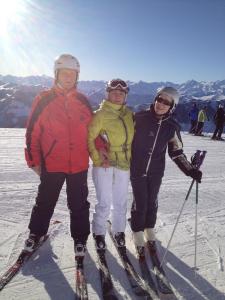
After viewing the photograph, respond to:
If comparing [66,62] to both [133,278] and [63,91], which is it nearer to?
Result: [63,91]

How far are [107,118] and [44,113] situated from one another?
2.28ft

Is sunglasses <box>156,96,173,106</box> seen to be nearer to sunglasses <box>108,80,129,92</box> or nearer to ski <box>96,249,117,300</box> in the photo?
sunglasses <box>108,80,129,92</box>

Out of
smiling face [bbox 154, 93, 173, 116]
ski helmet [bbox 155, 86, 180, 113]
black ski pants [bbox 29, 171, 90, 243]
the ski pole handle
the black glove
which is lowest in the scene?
black ski pants [bbox 29, 171, 90, 243]

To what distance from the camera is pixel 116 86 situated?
156 inches

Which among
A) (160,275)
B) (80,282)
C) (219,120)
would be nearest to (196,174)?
(160,275)

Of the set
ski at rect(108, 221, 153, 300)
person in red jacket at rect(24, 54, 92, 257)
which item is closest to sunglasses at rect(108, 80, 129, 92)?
person in red jacket at rect(24, 54, 92, 257)

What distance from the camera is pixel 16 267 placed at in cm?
371

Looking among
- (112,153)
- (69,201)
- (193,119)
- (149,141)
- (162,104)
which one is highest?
(162,104)

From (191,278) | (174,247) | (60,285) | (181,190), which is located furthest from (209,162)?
(60,285)

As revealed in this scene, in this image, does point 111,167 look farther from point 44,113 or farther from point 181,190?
point 181,190

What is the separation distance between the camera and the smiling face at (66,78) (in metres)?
3.85

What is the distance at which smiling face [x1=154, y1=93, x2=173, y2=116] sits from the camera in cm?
404

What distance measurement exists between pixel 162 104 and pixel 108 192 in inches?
46.6

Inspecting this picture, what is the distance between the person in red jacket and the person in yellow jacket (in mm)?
136
